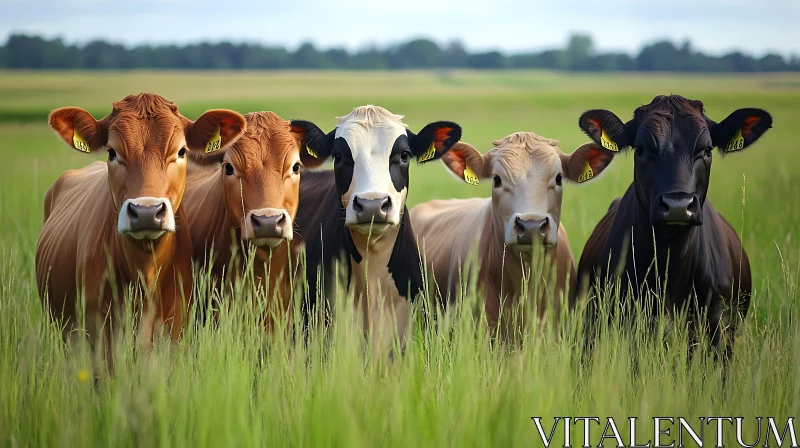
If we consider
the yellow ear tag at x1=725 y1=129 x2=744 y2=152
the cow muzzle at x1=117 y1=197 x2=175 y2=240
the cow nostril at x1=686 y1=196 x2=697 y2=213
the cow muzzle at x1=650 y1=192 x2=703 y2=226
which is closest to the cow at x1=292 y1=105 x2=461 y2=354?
the cow muzzle at x1=117 y1=197 x2=175 y2=240

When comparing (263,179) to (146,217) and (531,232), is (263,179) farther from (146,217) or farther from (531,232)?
(531,232)

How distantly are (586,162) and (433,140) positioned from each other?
50.0 inches

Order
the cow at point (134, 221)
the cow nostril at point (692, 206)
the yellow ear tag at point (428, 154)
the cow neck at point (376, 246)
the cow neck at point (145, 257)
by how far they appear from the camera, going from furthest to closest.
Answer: the yellow ear tag at point (428, 154) → the cow neck at point (376, 246) → the cow nostril at point (692, 206) → the cow neck at point (145, 257) → the cow at point (134, 221)

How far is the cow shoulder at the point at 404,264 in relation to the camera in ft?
22.0

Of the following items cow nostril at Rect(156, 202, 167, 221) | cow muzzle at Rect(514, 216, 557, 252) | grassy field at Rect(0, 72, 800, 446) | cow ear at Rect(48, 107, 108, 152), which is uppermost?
cow ear at Rect(48, 107, 108, 152)

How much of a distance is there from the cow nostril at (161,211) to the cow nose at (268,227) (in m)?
0.67

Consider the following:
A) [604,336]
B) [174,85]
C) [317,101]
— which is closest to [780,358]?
[604,336]

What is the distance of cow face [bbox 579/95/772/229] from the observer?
6.02m

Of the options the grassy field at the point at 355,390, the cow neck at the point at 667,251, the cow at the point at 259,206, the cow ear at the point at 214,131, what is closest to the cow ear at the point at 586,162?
the cow neck at the point at 667,251

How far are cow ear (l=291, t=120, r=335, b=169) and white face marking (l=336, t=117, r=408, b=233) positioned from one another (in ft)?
0.63

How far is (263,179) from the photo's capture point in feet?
20.3

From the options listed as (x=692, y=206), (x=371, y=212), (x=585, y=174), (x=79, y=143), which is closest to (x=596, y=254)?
(x=585, y=174)

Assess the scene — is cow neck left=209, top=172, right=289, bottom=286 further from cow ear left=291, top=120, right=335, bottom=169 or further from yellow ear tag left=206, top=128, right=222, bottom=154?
cow ear left=291, top=120, right=335, bottom=169

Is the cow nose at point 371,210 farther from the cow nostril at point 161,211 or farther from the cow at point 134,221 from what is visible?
the cow nostril at point 161,211
